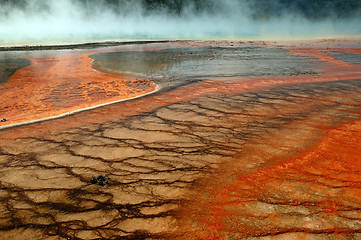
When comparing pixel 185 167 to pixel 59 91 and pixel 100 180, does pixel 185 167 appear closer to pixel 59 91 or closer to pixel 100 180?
pixel 100 180

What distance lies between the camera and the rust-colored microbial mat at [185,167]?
7.47 feet

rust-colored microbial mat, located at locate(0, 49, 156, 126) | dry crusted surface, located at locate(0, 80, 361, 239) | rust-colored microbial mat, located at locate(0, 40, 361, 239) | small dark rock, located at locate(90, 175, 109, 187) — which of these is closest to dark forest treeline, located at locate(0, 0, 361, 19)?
rust-colored microbial mat, located at locate(0, 49, 156, 126)

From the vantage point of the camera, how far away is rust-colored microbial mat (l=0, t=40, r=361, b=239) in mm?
2277

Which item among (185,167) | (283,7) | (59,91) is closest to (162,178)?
(185,167)

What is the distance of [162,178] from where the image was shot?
2.97 metres

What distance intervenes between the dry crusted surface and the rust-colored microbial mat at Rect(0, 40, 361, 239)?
13 millimetres

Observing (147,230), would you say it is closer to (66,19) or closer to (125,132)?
(125,132)

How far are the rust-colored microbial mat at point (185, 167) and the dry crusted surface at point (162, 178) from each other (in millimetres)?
13

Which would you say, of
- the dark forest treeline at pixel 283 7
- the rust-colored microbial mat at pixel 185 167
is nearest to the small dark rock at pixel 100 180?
the rust-colored microbial mat at pixel 185 167

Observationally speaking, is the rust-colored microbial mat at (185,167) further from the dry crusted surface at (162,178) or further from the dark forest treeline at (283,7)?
the dark forest treeline at (283,7)

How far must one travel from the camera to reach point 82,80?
29.1 ft

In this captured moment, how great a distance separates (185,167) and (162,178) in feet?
1.15

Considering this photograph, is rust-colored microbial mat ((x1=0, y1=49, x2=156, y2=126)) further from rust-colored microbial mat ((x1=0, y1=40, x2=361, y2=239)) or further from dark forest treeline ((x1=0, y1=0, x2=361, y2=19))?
dark forest treeline ((x1=0, y1=0, x2=361, y2=19))

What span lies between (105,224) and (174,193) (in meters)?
0.74
